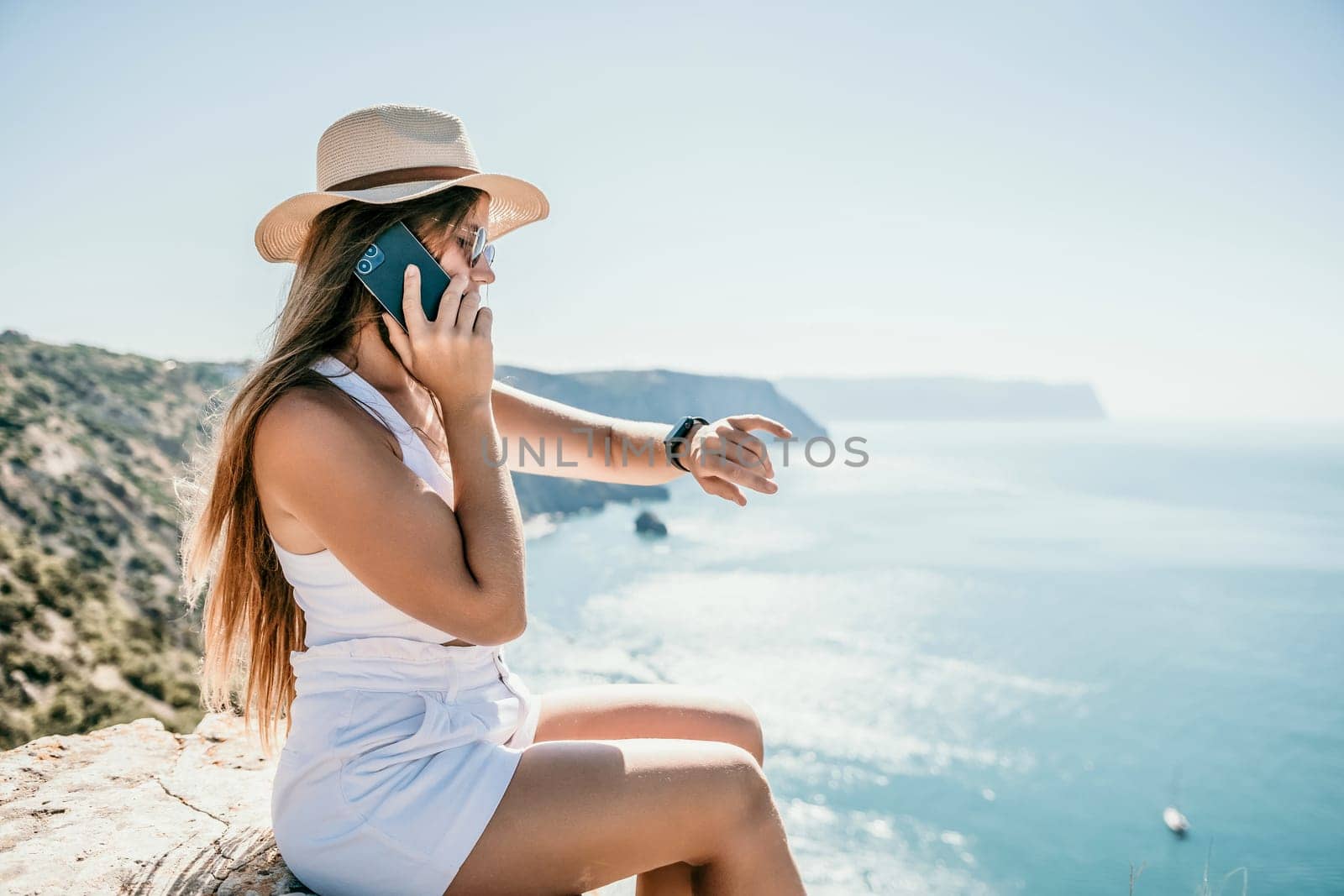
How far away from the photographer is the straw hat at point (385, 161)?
173 centimetres

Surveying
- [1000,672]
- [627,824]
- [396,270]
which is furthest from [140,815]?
[1000,672]

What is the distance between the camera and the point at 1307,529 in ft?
284

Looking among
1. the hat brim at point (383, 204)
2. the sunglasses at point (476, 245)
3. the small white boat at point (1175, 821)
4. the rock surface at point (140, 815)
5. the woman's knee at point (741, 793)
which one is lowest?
A: the small white boat at point (1175, 821)

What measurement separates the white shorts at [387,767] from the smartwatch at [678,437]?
92 centimetres

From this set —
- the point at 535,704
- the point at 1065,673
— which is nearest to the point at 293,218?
the point at 535,704

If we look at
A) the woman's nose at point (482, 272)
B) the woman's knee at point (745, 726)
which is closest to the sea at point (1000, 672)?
the woman's knee at point (745, 726)

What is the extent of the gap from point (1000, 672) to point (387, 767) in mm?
52272

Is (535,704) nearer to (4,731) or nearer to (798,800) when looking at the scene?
(4,731)

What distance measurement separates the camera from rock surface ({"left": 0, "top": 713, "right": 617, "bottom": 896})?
6.09 feet

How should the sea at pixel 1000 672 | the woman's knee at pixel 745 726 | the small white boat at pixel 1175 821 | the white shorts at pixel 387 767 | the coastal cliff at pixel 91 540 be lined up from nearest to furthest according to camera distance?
1. the white shorts at pixel 387 767
2. the woman's knee at pixel 745 726
3. the coastal cliff at pixel 91 540
4. the sea at pixel 1000 672
5. the small white boat at pixel 1175 821

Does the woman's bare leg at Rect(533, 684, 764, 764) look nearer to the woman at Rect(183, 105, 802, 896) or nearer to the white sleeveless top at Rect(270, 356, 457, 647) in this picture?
the woman at Rect(183, 105, 802, 896)

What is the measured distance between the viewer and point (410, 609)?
1405 mm

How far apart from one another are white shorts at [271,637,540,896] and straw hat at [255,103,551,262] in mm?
1010

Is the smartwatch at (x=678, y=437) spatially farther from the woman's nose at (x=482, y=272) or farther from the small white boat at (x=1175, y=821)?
the small white boat at (x=1175, y=821)
